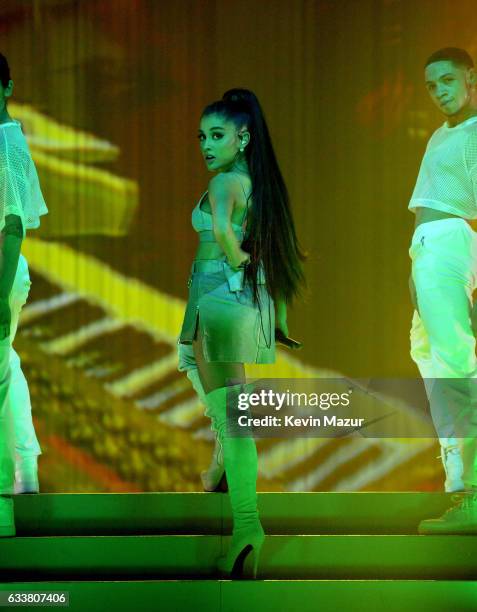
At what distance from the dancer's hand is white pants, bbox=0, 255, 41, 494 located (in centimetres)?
3

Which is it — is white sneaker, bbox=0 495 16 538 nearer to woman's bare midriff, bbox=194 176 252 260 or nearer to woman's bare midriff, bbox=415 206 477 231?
woman's bare midriff, bbox=194 176 252 260

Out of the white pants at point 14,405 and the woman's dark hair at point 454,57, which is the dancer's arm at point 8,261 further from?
the woman's dark hair at point 454,57

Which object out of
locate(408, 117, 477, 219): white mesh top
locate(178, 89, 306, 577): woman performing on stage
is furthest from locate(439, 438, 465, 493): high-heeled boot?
locate(408, 117, 477, 219): white mesh top

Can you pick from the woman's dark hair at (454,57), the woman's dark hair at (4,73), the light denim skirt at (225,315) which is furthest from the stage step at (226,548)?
the woman's dark hair at (454,57)

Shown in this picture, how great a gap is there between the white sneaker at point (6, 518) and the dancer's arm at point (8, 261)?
0.58 metres

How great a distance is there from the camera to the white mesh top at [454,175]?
163 inches

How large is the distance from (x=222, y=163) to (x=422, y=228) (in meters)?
0.77

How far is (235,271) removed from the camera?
404cm

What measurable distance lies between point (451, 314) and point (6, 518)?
1733mm

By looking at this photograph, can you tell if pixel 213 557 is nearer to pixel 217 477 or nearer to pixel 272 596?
pixel 272 596

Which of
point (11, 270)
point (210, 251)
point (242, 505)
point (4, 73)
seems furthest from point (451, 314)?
point (4, 73)

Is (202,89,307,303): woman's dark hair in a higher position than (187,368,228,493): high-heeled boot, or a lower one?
higher

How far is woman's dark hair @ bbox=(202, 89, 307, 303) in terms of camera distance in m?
4.07

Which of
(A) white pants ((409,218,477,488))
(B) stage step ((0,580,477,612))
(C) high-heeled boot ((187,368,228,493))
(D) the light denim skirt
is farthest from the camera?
(C) high-heeled boot ((187,368,228,493))
